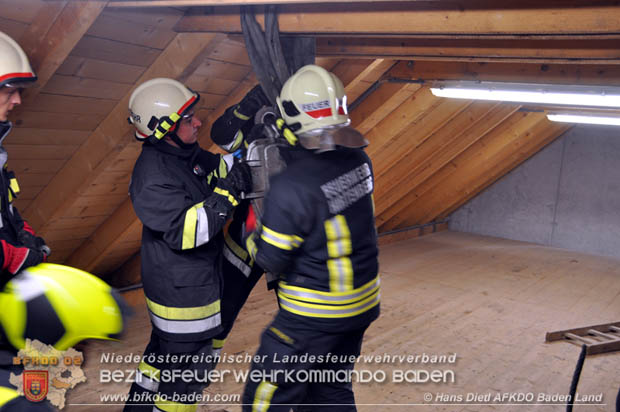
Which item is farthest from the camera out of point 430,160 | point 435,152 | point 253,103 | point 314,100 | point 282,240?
point 430,160

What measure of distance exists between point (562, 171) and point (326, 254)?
6603mm

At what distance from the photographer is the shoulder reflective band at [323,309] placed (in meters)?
1.96

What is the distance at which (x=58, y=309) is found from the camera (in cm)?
150

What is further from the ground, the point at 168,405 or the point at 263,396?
the point at 263,396

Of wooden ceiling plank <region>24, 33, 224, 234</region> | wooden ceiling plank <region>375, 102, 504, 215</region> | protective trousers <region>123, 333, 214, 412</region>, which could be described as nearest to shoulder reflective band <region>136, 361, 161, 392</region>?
protective trousers <region>123, 333, 214, 412</region>

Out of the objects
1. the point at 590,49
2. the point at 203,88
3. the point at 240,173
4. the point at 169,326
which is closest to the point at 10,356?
the point at 169,326

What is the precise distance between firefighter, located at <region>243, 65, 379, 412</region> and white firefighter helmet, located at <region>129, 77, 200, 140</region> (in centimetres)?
49

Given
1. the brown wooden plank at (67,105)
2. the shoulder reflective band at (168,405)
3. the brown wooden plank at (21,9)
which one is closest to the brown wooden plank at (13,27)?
the brown wooden plank at (21,9)

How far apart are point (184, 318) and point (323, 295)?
0.64 meters

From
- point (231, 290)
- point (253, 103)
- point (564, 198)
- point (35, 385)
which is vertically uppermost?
point (253, 103)

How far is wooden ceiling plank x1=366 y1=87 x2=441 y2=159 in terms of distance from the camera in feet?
13.1

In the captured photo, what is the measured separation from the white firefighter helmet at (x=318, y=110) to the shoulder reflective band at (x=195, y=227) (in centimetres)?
51

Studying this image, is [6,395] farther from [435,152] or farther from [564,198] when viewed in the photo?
[564,198]

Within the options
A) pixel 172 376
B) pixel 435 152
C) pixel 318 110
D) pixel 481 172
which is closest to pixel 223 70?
pixel 318 110
